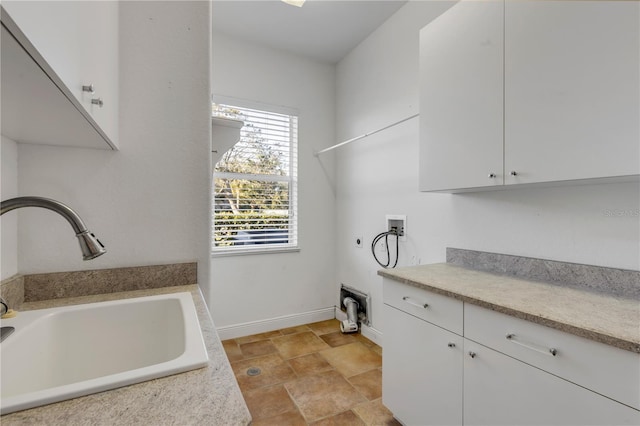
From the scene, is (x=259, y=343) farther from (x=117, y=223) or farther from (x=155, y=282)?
(x=117, y=223)

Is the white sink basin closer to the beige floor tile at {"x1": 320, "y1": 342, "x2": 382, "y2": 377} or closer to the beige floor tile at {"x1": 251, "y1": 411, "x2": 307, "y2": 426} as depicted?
the beige floor tile at {"x1": 251, "y1": 411, "x2": 307, "y2": 426}

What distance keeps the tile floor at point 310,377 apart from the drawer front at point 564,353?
0.93 m

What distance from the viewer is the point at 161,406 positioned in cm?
54

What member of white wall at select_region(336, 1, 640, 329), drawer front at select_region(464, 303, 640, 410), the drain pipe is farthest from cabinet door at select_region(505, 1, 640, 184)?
the drain pipe

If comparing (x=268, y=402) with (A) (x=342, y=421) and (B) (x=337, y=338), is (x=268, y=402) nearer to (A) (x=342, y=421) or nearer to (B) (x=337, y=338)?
(A) (x=342, y=421)

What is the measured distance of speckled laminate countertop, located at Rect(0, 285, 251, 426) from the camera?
1.64ft

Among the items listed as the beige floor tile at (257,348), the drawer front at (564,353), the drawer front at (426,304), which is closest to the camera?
the drawer front at (564,353)

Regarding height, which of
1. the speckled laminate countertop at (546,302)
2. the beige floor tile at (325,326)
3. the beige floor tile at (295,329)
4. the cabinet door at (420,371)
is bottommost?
the beige floor tile at (295,329)

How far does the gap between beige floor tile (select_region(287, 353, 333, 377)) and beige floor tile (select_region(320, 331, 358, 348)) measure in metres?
0.26

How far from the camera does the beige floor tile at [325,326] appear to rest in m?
2.95

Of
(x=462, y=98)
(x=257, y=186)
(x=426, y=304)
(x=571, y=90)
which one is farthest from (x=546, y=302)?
(x=257, y=186)

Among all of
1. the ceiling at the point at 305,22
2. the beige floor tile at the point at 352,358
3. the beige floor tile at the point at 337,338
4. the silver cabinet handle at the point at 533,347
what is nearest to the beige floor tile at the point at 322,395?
the beige floor tile at the point at 352,358

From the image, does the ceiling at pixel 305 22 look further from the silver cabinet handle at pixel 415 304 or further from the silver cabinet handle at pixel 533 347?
the silver cabinet handle at pixel 533 347

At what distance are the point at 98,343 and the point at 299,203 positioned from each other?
7.37ft
